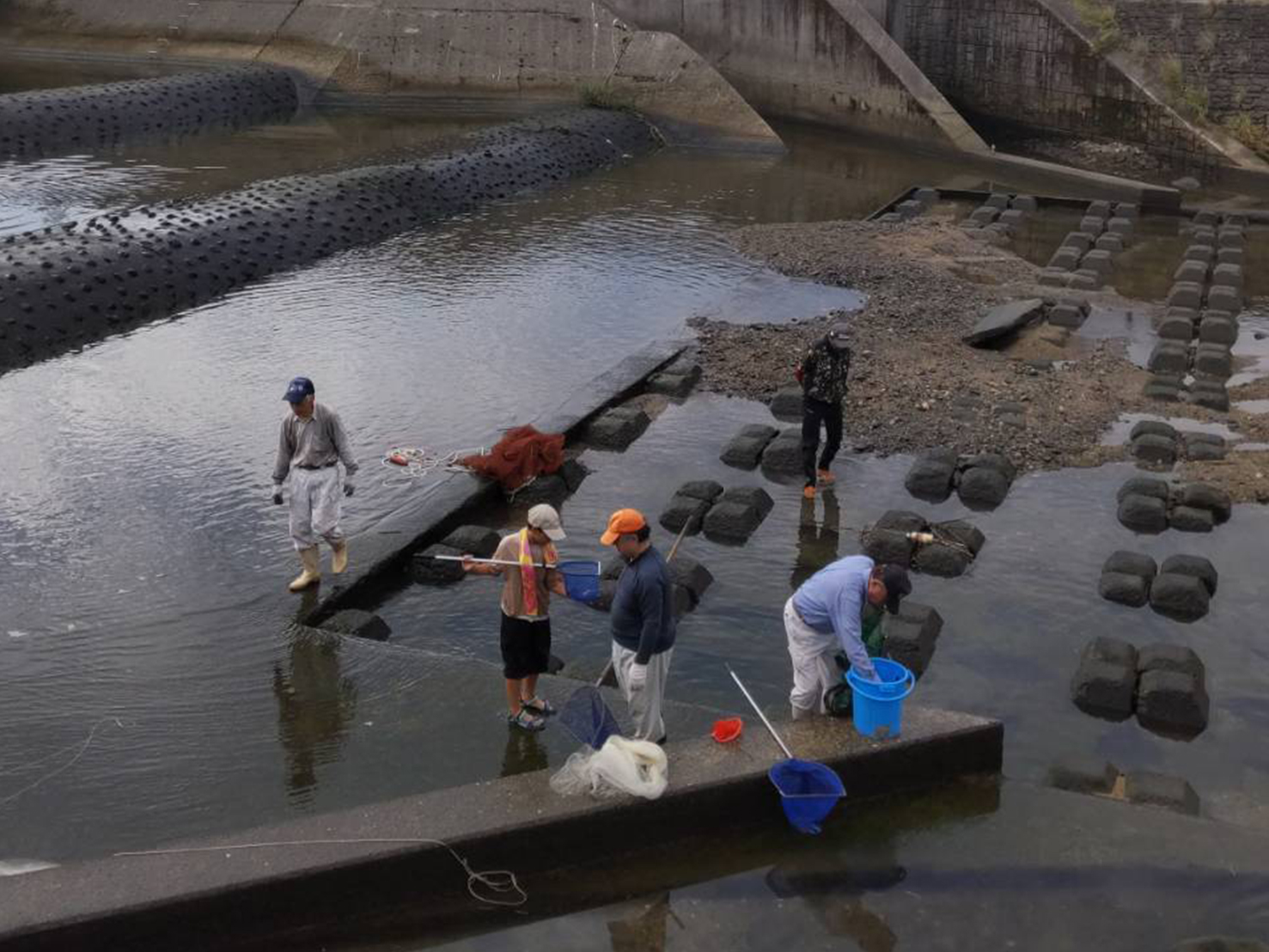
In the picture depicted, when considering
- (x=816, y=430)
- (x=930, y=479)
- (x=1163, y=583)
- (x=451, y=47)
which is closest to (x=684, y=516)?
(x=816, y=430)

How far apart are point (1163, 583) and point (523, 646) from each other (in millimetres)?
4586

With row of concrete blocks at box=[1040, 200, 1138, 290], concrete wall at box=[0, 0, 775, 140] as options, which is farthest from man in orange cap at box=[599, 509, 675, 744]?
concrete wall at box=[0, 0, 775, 140]

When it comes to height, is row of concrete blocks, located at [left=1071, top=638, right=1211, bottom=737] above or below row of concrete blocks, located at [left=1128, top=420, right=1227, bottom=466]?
below

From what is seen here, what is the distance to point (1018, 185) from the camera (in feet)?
76.3

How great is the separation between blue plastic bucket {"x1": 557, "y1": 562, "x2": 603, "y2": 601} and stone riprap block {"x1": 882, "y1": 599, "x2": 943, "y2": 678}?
214 cm

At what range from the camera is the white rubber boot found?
891 centimetres

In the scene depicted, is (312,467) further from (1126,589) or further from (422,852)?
(1126,589)

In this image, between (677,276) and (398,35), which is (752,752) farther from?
(398,35)

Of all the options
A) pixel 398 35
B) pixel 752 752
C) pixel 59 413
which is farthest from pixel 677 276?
pixel 398 35

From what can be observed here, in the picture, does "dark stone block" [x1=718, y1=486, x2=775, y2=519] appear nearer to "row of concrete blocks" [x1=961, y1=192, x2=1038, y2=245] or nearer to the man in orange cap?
the man in orange cap

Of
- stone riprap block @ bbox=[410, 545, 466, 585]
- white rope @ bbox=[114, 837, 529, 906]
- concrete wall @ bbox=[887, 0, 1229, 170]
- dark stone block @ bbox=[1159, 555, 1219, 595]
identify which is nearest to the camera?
white rope @ bbox=[114, 837, 529, 906]

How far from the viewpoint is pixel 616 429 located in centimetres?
1207

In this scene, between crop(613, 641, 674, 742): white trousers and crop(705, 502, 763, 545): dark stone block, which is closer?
crop(613, 641, 674, 742): white trousers

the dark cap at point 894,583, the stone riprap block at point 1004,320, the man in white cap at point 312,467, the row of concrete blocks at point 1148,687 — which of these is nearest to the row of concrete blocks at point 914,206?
the stone riprap block at point 1004,320
